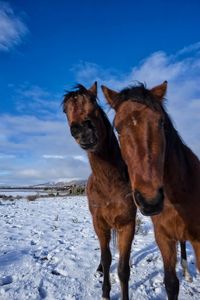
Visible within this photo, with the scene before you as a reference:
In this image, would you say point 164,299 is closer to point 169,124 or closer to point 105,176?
point 105,176

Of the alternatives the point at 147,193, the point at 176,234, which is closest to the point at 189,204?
the point at 176,234

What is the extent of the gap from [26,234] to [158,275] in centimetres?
378

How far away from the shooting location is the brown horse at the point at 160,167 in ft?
7.54

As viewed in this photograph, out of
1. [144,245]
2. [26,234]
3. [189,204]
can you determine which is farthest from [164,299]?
[26,234]

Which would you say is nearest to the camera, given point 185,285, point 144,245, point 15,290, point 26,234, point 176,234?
point 176,234

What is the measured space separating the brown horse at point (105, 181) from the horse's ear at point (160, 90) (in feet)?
3.90

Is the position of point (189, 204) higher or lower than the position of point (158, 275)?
higher

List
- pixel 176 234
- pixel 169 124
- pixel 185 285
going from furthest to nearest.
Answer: pixel 185 285 < pixel 176 234 < pixel 169 124

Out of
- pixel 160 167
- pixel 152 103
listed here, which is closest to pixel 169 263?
pixel 160 167

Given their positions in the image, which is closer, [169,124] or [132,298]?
[169,124]

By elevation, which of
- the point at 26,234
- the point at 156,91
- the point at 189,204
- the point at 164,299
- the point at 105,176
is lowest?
the point at 164,299

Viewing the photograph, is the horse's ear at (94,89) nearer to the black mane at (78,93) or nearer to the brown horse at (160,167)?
the black mane at (78,93)

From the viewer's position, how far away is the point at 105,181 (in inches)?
172

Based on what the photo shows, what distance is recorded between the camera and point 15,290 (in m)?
4.11
